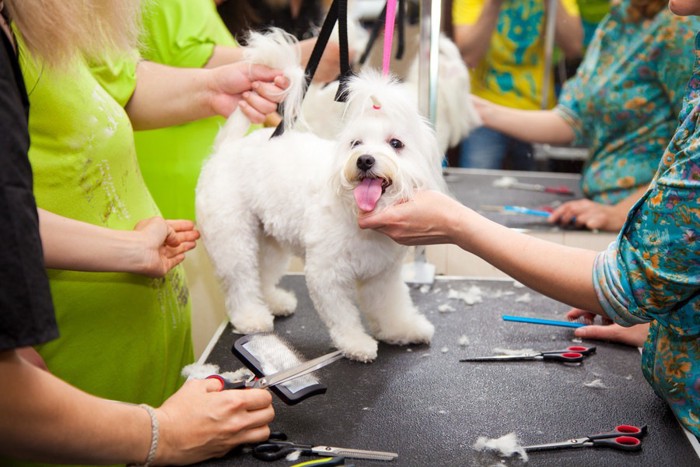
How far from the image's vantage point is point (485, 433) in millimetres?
959

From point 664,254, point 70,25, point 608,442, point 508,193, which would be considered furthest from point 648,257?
point 508,193

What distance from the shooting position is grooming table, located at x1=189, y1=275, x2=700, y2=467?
0.91 meters

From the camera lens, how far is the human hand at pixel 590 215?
2.04 metres

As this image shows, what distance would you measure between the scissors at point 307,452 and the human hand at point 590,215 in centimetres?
134

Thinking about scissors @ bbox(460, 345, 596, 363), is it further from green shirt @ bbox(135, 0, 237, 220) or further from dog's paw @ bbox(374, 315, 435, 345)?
green shirt @ bbox(135, 0, 237, 220)

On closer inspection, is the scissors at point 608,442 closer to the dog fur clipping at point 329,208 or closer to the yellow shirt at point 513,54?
the dog fur clipping at point 329,208

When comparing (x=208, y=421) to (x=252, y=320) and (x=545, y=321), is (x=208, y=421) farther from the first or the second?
(x=545, y=321)

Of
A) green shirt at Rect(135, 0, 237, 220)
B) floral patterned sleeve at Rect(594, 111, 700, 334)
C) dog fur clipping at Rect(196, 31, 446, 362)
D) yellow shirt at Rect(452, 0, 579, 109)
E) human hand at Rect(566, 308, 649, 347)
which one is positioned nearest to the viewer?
floral patterned sleeve at Rect(594, 111, 700, 334)

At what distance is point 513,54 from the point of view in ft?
7.48

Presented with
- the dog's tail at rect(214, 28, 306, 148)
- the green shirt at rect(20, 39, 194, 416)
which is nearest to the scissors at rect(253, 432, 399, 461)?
the green shirt at rect(20, 39, 194, 416)

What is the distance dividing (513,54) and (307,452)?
1739mm

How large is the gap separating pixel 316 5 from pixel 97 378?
1.24 m

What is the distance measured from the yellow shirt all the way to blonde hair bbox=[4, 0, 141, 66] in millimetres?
1329

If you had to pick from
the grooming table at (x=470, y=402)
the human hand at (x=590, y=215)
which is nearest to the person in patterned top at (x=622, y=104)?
the human hand at (x=590, y=215)
